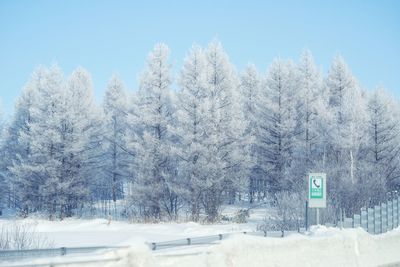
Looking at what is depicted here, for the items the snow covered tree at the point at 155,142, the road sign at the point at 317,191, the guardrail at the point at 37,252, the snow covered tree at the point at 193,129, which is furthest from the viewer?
the snow covered tree at the point at 155,142

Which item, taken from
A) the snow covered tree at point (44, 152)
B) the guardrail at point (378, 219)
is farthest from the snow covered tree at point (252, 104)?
the guardrail at point (378, 219)

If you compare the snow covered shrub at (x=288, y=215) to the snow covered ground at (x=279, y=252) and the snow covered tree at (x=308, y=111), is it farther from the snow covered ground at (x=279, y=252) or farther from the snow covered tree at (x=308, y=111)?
the snow covered tree at (x=308, y=111)

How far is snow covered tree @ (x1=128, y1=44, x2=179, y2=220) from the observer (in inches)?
1216

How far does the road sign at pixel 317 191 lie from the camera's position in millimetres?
13477

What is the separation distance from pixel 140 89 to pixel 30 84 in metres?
14.5

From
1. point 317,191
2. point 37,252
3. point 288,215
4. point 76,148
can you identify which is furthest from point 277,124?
point 37,252

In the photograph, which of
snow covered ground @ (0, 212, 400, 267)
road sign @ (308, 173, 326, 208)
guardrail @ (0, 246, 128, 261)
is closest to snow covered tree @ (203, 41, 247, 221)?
road sign @ (308, 173, 326, 208)

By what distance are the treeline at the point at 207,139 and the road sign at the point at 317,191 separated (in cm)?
1163

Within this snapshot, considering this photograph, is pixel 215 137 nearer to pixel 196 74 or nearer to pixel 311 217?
pixel 196 74

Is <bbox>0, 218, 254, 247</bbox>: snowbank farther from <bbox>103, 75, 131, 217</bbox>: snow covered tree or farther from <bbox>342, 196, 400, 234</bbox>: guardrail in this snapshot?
<bbox>103, 75, 131, 217</bbox>: snow covered tree

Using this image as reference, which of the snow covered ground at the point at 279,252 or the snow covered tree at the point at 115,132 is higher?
the snow covered tree at the point at 115,132

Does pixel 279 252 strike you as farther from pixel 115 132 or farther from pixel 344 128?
pixel 115 132

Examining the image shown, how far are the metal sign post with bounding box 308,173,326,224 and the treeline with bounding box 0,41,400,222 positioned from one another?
38.2 ft

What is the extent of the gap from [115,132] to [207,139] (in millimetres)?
17901
